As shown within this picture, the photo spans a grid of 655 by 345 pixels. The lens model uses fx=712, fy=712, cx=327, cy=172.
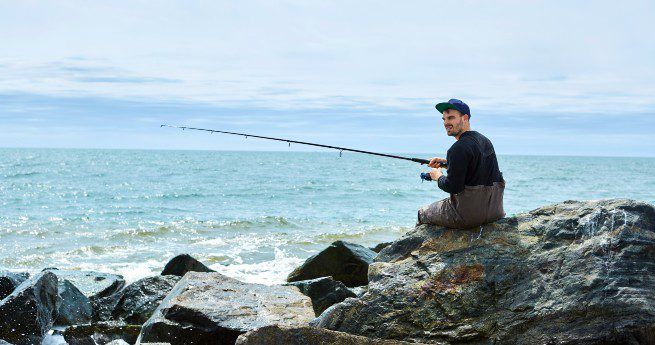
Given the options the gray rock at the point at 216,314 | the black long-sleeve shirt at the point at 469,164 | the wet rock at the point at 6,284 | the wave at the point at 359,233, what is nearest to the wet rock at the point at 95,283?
the wet rock at the point at 6,284

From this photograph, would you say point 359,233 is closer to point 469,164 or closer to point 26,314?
point 26,314

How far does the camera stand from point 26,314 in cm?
847

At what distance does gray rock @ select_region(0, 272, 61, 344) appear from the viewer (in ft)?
27.6

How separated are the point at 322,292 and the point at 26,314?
364 cm

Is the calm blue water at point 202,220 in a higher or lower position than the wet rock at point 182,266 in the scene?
lower

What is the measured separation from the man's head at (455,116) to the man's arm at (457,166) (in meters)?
0.32

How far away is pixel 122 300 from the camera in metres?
10.1

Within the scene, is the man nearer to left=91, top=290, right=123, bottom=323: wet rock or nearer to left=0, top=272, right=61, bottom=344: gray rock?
left=0, top=272, right=61, bottom=344: gray rock

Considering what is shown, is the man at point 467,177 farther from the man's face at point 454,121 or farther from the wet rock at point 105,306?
the wet rock at point 105,306

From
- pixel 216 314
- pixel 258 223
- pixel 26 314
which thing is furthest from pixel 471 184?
pixel 258 223

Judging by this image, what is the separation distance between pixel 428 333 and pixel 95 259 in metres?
12.5

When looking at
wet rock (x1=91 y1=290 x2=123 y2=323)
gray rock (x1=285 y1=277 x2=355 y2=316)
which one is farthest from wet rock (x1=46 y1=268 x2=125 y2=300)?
gray rock (x1=285 y1=277 x2=355 y2=316)

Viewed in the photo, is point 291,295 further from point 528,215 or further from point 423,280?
point 528,215

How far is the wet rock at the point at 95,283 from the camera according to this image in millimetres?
10891
